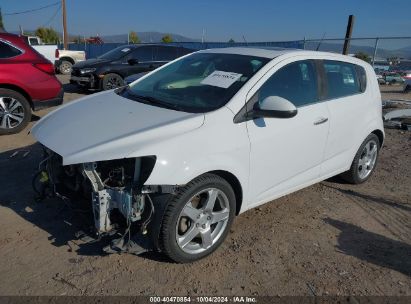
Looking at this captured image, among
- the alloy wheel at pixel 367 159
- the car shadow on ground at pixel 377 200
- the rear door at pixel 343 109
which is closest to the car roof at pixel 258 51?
the rear door at pixel 343 109

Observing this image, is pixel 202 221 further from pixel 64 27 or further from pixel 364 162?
pixel 64 27

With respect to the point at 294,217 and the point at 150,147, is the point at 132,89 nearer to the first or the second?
the point at 150,147

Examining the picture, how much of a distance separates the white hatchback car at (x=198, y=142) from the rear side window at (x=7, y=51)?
3.41 metres

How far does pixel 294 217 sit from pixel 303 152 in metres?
0.74

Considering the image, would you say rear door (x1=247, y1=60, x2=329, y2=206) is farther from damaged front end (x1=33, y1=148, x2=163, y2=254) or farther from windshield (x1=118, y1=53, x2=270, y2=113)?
damaged front end (x1=33, y1=148, x2=163, y2=254)

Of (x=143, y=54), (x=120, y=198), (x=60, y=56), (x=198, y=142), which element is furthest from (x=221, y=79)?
(x=60, y=56)

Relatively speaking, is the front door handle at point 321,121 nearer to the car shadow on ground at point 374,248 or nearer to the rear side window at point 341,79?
the rear side window at point 341,79

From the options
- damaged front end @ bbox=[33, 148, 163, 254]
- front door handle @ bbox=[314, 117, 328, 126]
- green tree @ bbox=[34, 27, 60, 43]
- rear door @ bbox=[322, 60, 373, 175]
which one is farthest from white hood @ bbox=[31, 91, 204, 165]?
green tree @ bbox=[34, 27, 60, 43]

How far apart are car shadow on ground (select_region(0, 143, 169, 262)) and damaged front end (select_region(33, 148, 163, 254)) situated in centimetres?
17

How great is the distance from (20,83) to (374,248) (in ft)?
19.2

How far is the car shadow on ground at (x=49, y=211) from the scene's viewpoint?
10.5 feet

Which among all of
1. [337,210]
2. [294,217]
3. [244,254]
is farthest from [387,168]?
[244,254]

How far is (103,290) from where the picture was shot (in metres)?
2.78

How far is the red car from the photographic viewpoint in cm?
639
